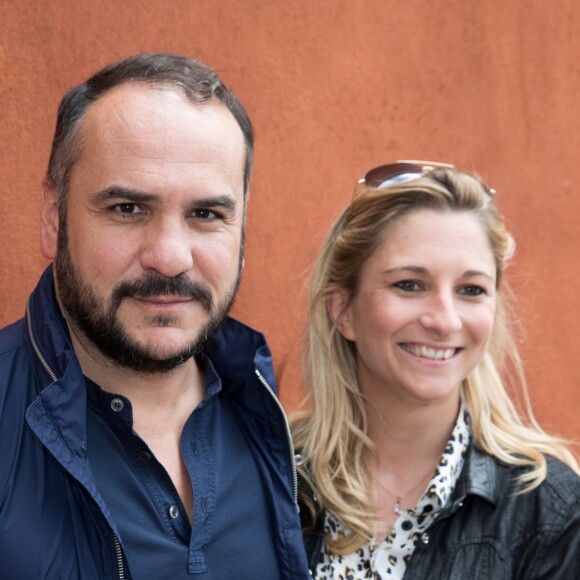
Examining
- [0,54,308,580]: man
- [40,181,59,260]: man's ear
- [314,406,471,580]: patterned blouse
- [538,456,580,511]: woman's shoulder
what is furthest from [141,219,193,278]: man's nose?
[538,456,580,511]: woman's shoulder

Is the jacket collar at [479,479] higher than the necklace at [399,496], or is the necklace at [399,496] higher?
the jacket collar at [479,479]

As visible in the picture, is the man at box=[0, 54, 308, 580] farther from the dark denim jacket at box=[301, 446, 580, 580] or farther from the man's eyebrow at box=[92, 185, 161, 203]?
the dark denim jacket at box=[301, 446, 580, 580]

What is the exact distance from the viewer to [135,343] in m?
2.45

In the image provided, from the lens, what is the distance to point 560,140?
4332 millimetres

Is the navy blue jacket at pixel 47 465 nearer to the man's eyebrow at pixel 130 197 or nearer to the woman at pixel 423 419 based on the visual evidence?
the man's eyebrow at pixel 130 197

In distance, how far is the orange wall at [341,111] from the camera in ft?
10.9

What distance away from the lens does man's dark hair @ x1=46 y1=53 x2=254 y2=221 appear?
2.53m

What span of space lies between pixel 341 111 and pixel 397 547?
1741mm

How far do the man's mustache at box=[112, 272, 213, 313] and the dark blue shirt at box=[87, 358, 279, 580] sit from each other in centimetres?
26

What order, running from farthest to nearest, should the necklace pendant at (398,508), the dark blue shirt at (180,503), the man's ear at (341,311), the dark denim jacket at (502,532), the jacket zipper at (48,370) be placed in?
1. the man's ear at (341,311)
2. the necklace pendant at (398,508)
3. the dark denim jacket at (502,532)
4. the dark blue shirt at (180,503)
5. the jacket zipper at (48,370)

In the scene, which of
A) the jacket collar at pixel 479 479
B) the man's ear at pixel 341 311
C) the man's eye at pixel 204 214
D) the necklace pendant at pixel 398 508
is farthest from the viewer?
the man's ear at pixel 341 311

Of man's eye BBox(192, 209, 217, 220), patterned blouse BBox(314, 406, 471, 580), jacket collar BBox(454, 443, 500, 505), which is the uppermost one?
man's eye BBox(192, 209, 217, 220)

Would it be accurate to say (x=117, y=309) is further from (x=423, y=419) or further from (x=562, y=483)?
(x=562, y=483)

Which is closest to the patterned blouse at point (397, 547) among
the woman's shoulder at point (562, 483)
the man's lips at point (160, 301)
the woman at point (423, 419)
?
the woman at point (423, 419)
